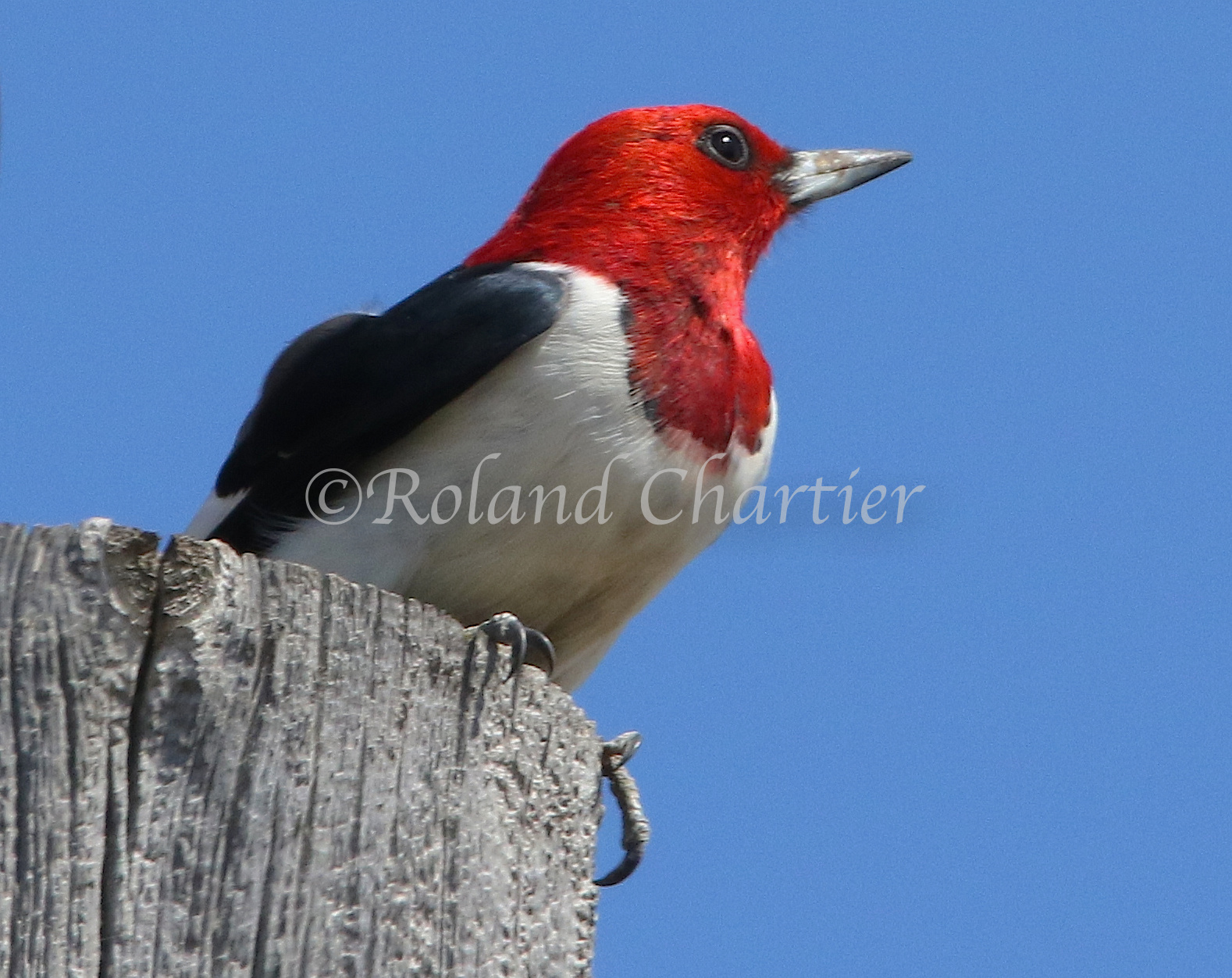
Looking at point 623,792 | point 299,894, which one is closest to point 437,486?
point 623,792

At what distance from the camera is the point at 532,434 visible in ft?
13.2

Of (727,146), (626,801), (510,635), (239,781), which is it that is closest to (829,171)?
(727,146)

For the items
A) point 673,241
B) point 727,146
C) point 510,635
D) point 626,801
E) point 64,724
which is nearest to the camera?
point 64,724

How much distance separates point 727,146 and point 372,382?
1.53m

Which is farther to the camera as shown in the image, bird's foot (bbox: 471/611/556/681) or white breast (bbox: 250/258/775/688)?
white breast (bbox: 250/258/775/688)

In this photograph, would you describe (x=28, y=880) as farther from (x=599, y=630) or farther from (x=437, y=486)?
(x=599, y=630)

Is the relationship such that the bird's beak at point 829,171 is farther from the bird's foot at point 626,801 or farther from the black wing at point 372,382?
the bird's foot at point 626,801

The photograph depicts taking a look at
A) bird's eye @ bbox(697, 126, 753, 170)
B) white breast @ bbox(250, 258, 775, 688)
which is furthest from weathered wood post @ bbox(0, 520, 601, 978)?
bird's eye @ bbox(697, 126, 753, 170)

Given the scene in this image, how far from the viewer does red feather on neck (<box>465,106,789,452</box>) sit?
4.27m

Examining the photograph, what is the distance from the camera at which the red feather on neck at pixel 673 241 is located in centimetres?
427

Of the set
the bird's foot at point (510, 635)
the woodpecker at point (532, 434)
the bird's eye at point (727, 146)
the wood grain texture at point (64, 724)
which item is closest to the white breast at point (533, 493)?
the woodpecker at point (532, 434)

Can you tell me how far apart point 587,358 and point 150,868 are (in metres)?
2.02

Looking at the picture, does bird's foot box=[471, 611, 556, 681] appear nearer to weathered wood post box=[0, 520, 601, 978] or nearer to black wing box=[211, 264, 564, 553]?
weathered wood post box=[0, 520, 601, 978]

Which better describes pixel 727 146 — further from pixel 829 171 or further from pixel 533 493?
pixel 533 493
